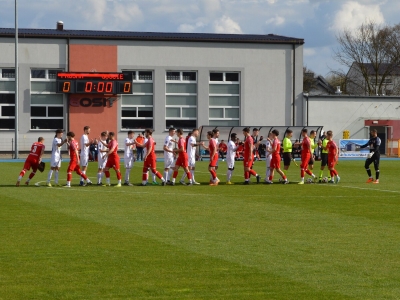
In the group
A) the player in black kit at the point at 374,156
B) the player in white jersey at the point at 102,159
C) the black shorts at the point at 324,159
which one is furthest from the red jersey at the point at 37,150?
the player in black kit at the point at 374,156

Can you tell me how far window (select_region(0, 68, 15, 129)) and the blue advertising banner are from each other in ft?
78.7

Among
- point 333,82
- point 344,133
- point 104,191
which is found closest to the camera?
point 104,191

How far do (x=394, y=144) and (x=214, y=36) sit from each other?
16513 millimetres

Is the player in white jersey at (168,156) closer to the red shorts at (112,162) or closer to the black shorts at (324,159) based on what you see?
the red shorts at (112,162)

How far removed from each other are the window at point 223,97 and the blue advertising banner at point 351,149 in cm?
813

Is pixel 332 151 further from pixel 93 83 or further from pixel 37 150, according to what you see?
pixel 93 83

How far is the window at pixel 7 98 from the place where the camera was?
56.7m

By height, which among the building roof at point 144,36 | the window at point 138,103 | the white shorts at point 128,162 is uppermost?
the building roof at point 144,36

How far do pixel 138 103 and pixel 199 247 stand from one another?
47820 mm

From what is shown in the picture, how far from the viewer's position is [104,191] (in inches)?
909

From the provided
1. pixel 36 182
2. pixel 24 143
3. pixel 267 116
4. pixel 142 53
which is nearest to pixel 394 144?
pixel 267 116

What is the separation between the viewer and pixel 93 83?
56.5 metres

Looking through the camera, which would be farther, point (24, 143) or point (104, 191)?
point (24, 143)

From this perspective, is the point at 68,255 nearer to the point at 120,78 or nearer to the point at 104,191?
the point at 104,191
